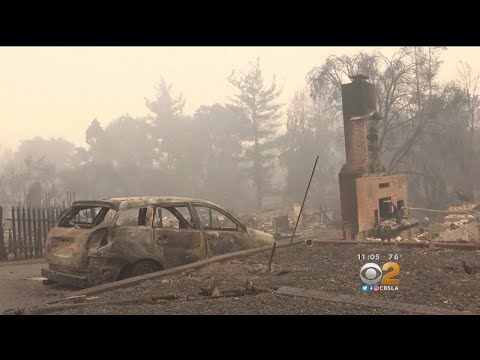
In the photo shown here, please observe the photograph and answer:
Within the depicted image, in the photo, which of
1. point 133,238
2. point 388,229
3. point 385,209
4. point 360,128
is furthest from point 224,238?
point 385,209

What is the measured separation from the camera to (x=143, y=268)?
6.51 meters

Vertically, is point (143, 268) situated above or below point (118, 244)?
below

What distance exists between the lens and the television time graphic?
17.3 feet

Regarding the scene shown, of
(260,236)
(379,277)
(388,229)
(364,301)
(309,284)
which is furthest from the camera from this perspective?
(388,229)

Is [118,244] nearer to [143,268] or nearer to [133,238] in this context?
[133,238]

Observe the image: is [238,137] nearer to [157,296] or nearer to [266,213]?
[266,213]

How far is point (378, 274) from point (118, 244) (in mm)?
3600

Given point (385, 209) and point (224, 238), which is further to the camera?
point (385, 209)

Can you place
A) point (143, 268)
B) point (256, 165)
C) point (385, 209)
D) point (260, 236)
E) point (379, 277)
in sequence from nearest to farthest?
point (379, 277) → point (143, 268) → point (260, 236) → point (385, 209) → point (256, 165)

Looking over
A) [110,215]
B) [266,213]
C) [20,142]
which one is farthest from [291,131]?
[110,215]

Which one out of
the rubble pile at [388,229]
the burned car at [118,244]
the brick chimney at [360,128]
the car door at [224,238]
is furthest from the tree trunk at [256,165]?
the burned car at [118,244]

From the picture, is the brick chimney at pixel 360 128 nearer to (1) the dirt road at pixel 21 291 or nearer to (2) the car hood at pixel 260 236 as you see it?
(2) the car hood at pixel 260 236

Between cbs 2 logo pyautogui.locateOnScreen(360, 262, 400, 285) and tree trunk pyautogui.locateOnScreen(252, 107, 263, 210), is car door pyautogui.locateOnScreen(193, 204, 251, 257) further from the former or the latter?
tree trunk pyautogui.locateOnScreen(252, 107, 263, 210)

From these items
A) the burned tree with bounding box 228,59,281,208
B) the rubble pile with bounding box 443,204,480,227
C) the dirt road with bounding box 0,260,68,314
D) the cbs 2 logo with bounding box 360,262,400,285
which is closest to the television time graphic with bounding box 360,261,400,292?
the cbs 2 logo with bounding box 360,262,400,285
